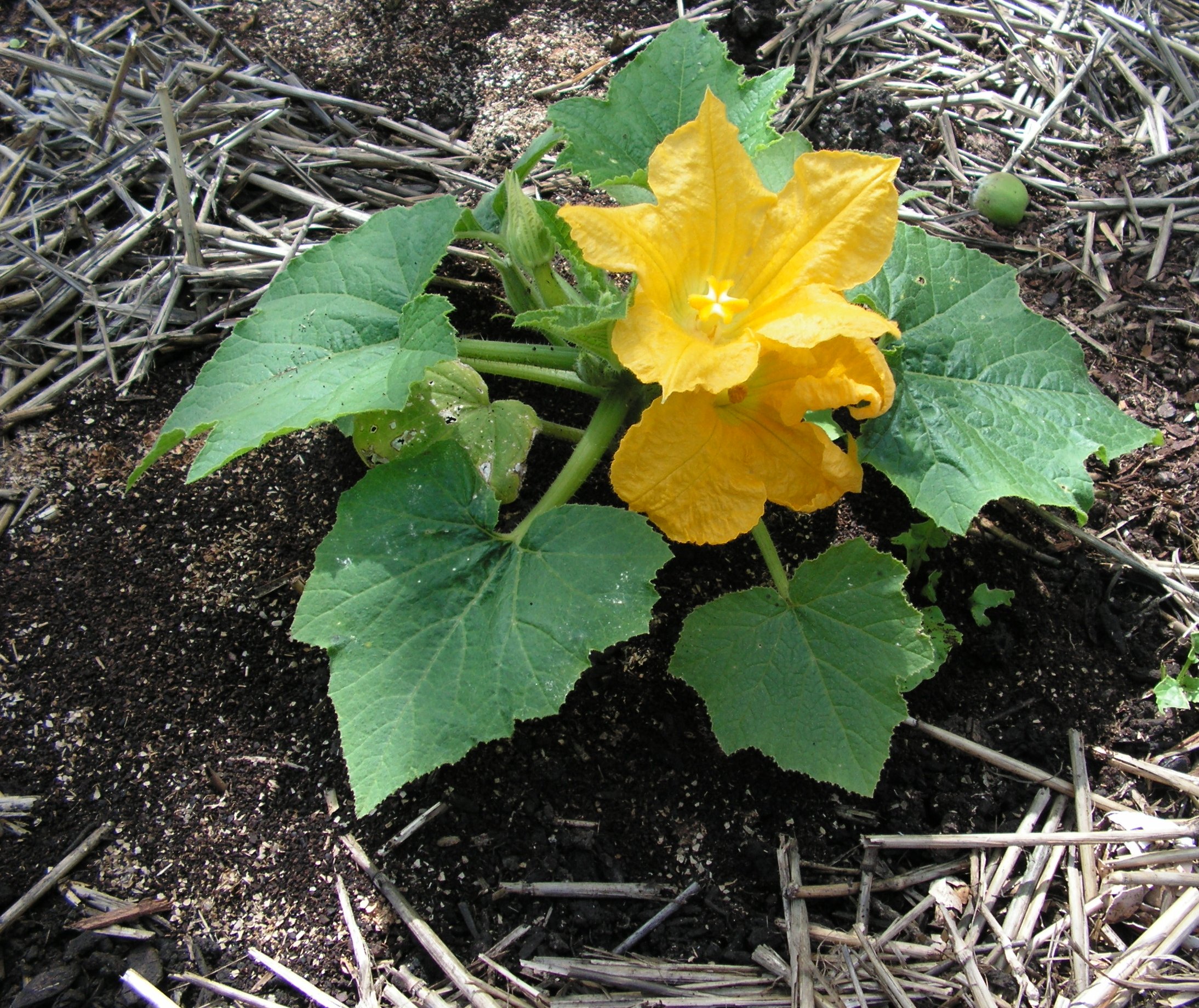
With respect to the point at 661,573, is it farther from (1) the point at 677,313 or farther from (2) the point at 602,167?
(2) the point at 602,167

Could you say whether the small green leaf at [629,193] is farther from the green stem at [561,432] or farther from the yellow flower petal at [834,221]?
the green stem at [561,432]

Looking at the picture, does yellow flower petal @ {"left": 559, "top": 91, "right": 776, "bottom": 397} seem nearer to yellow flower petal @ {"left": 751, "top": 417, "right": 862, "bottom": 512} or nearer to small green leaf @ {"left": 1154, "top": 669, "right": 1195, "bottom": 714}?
yellow flower petal @ {"left": 751, "top": 417, "right": 862, "bottom": 512}

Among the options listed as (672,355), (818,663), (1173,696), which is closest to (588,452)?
(672,355)

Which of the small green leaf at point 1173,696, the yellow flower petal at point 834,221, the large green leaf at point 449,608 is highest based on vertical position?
the yellow flower petal at point 834,221

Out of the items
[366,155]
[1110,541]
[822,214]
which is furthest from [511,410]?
[1110,541]

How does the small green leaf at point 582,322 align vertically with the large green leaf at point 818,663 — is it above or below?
above

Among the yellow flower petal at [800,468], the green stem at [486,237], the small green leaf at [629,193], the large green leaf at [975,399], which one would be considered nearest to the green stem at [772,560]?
the yellow flower petal at [800,468]

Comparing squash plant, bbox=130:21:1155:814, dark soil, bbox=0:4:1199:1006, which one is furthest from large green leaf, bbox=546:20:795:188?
dark soil, bbox=0:4:1199:1006
